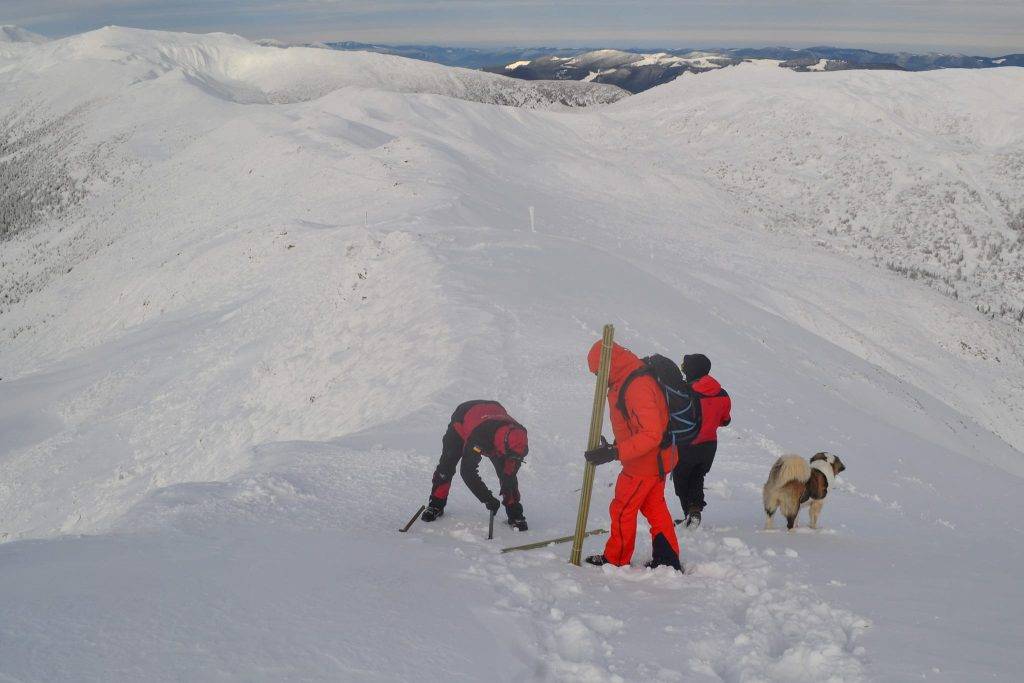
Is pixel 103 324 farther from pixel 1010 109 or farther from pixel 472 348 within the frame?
pixel 1010 109

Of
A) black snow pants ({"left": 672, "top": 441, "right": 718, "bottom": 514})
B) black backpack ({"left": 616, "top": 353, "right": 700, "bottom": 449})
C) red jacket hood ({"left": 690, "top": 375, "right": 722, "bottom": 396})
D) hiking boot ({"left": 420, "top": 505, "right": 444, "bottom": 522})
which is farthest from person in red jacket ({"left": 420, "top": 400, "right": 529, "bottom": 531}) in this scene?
red jacket hood ({"left": 690, "top": 375, "right": 722, "bottom": 396})

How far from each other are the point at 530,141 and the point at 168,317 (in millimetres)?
39268

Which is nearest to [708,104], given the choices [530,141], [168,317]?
[530,141]

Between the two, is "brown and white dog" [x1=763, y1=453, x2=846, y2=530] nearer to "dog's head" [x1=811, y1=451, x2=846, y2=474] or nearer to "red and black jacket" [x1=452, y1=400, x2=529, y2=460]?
"dog's head" [x1=811, y1=451, x2=846, y2=474]

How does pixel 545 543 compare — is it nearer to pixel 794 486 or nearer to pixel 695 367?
pixel 695 367

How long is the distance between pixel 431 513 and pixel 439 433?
304cm

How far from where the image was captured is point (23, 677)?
3.12 meters

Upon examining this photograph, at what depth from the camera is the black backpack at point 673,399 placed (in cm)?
552

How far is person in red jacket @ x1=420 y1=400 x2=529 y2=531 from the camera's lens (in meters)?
6.93

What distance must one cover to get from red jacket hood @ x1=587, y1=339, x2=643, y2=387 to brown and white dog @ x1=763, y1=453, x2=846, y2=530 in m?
2.66

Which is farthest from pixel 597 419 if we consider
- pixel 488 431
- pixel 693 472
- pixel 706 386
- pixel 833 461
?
pixel 833 461

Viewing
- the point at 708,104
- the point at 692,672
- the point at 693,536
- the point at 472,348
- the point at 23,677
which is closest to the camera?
the point at 23,677

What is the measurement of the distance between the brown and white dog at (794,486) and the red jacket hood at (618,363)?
105 inches

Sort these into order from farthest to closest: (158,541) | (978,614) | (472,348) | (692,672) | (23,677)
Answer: (472,348) < (158,541) < (978,614) < (692,672) < (23,677)
